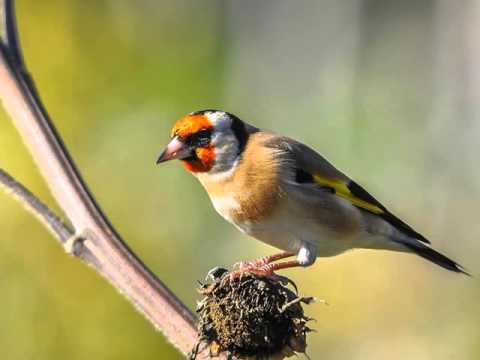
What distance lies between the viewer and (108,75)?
5004 mm

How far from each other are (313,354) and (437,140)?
3.01 meters

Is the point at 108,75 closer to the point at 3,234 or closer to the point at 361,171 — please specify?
the point at 3,234

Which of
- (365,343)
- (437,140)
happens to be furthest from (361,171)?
(365,343)

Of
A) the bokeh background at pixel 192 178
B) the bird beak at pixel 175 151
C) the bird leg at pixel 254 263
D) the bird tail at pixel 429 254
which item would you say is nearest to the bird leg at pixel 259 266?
the bird leg at pixel 254 263

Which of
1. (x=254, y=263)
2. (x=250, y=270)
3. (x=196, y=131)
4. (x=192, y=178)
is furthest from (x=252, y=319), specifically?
(x=192, y=178)

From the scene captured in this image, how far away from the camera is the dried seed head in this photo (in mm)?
2047

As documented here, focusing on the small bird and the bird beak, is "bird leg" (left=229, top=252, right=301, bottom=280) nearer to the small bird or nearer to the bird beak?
the small bird

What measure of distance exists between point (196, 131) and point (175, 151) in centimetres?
15

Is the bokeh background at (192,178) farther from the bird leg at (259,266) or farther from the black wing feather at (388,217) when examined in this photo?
the bird leg at (259,266)

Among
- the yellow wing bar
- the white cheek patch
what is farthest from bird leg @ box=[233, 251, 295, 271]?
the yellow wing bar

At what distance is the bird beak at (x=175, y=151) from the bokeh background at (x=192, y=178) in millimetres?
1193

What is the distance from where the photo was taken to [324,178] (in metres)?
3.32

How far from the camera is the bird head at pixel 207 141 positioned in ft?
9.53

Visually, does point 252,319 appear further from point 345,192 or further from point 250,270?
point 345,192
